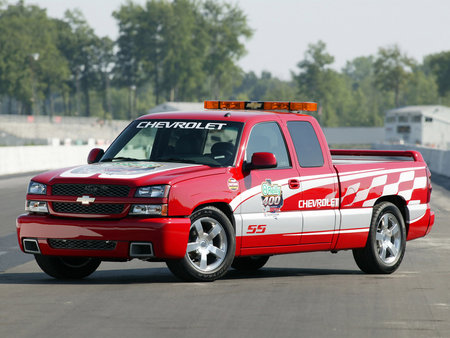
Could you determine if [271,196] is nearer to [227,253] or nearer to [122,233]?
[227,253]

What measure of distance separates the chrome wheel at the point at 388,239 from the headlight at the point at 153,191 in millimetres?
3016

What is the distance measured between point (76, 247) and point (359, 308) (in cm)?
268

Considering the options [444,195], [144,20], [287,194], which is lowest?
[444,195]

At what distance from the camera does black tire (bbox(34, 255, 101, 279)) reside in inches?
395

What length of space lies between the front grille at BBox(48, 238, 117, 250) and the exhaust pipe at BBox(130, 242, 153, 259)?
0.18 metres

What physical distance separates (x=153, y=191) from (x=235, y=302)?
131 cm

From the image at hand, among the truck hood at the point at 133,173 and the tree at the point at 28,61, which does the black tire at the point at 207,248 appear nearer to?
the truck hood at the point at 133,173

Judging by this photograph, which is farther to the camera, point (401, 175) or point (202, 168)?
point (401, 175)

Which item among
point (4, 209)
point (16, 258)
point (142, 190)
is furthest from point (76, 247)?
point (4, 209)

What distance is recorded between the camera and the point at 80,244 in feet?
30.6

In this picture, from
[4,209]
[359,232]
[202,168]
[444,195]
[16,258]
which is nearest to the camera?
[202,168]

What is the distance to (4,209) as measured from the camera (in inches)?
866

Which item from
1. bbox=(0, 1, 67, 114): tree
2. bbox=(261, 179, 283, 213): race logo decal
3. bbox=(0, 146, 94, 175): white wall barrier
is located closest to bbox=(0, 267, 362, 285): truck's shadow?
bbox=(261, 179, 283, 213): race logo decal

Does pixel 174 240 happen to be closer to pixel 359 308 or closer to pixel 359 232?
pixel 359 308
